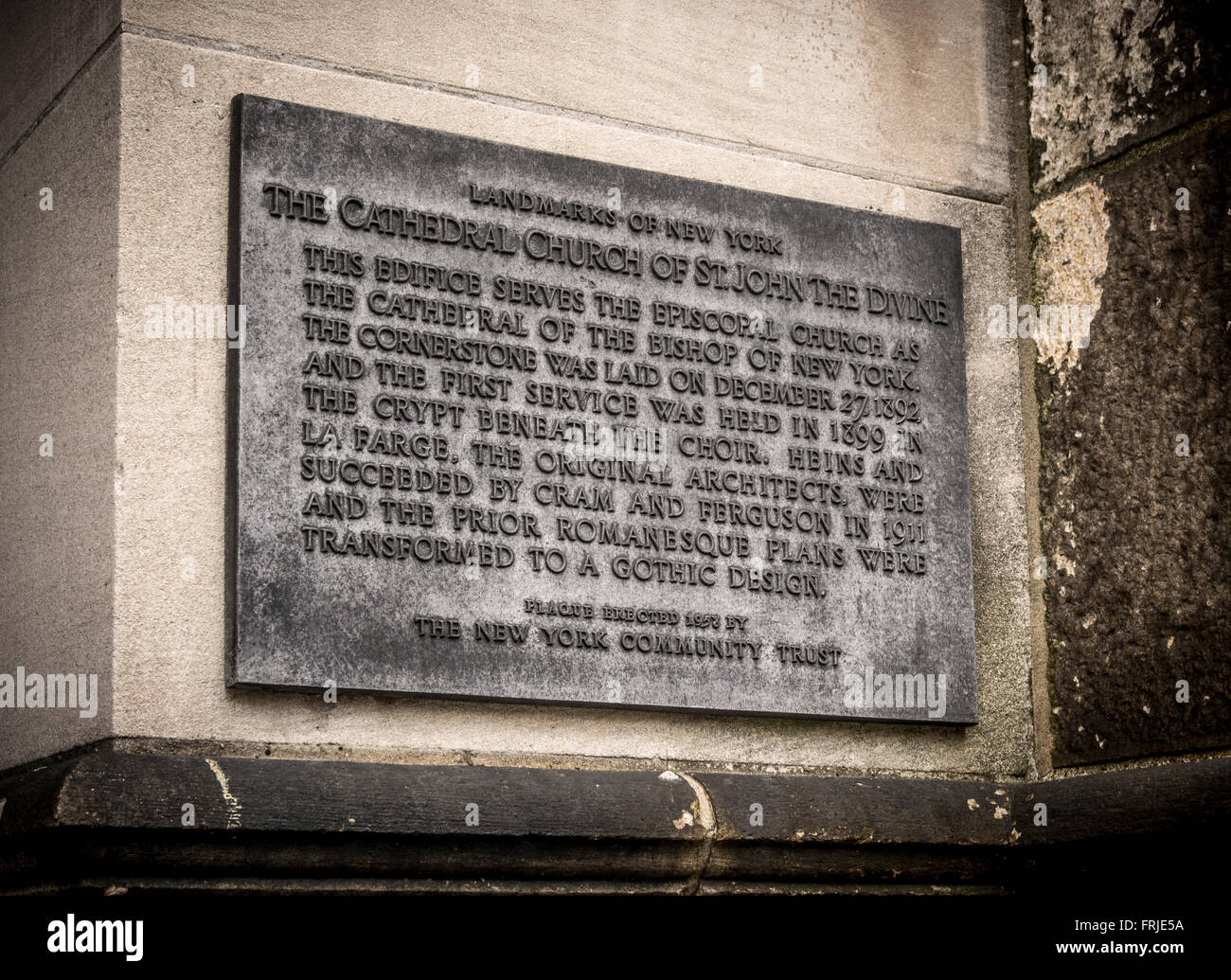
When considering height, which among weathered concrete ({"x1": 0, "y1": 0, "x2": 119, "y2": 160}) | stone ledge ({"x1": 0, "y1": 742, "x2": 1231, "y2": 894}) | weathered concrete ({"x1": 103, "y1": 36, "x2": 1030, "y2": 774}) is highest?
weathered concrete ({"x1": 0, "y1": 0, "x2": 119, "y2": 160})

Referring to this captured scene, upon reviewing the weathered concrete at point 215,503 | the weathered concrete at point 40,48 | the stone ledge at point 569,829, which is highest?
the weathered concrete at point 40,48

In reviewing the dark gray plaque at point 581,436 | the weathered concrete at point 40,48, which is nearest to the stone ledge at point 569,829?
the dark gray plaque at point 581,436

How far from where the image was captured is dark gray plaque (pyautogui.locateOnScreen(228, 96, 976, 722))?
Answer: 13.6 feet

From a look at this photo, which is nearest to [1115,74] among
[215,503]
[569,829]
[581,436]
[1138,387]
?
[1138,387]

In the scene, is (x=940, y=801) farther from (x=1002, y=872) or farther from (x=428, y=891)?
(x=428, y=891)

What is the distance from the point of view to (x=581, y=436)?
175 inches

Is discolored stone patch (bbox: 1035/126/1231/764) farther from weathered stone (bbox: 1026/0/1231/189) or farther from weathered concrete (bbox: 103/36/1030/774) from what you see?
weathered concrete (bbox: 103/36/1030/774)

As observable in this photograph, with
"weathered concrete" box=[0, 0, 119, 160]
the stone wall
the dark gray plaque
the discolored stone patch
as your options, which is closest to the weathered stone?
the stone wall

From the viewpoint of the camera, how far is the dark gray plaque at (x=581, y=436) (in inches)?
163

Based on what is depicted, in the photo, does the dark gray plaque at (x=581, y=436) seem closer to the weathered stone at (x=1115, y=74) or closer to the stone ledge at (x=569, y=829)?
the stone ledge at (x=569, y=829)

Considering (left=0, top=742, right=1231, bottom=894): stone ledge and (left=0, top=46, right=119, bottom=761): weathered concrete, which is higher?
A: (left=0, top=46, right=119, bottom=761): weathered concrete
